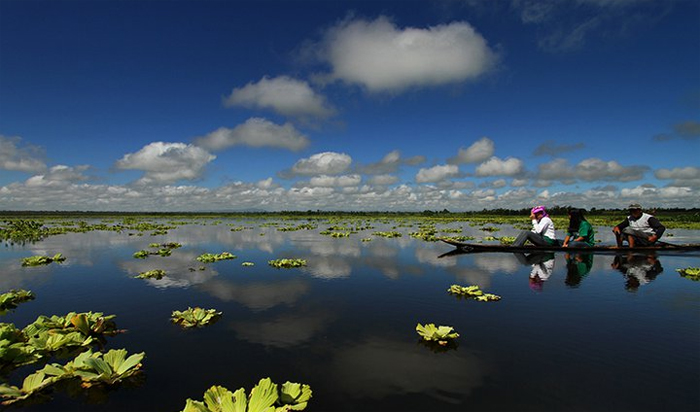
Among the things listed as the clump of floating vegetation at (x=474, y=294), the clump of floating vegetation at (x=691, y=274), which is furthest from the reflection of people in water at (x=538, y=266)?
the clump of floating vegetation at (x=691, y=274)

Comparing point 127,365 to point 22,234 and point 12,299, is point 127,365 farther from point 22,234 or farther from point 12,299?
point 22,234

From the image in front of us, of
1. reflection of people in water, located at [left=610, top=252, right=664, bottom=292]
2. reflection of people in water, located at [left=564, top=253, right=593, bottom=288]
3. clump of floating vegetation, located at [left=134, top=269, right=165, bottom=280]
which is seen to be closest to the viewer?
reflection of people in water, located at [left=610, top=252, right=664, bottom=292]

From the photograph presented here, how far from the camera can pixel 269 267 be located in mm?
16719

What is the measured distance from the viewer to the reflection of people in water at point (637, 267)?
512 inches

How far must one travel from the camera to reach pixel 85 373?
18.2 ft

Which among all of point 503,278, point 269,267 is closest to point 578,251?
point 503,278

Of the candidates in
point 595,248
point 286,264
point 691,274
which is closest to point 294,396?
point 286,264

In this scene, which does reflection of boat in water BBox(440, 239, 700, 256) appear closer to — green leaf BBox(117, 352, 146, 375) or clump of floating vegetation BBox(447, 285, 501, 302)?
clump of floating vegetation BBox(447, 285, 501, 302)

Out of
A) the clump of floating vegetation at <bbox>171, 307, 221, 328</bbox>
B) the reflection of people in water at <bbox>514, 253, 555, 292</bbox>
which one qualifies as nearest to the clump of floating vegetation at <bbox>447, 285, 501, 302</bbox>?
the reflection of people in water at <bbox>514, 253, 555, 292</bbox>

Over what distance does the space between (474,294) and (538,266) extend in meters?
7.56

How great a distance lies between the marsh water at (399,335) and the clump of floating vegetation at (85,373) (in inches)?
7.1

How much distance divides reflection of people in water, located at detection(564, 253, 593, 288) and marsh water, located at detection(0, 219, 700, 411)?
0.68ft

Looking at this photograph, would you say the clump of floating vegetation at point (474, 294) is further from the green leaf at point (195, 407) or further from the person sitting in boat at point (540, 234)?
the person sitting in boat at point (540, 234)

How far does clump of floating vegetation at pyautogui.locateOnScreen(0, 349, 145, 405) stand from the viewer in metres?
5.30
